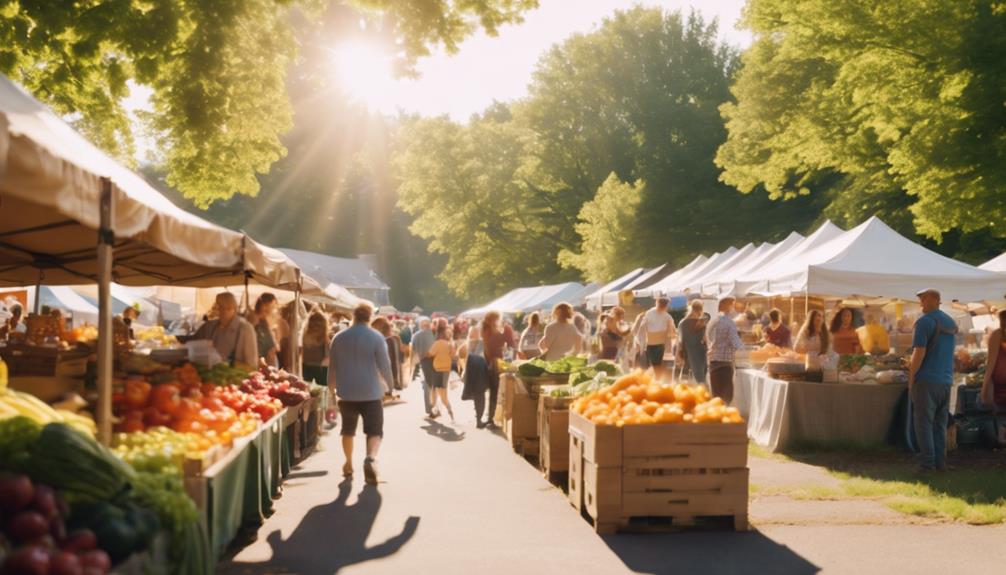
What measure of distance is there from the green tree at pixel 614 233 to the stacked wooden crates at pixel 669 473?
39.9 m

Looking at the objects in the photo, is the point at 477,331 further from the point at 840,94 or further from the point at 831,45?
the point at 840,94

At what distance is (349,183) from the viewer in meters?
89.8

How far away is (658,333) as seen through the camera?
18375mm

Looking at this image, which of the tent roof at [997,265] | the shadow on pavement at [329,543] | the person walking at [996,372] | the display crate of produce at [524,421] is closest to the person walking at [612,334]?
the display crate of produce at [524,421]

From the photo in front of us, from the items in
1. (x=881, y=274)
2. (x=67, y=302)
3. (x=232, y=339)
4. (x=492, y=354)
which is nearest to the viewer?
(x=232, y=339)

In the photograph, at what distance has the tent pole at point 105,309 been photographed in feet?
19.9

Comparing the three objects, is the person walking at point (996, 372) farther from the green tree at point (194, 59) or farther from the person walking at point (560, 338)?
the green tree at point (194, 59)

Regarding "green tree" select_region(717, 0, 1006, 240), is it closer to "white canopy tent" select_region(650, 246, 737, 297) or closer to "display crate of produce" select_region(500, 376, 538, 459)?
"white canopy tent" select_region(650, 246, 737, 297)

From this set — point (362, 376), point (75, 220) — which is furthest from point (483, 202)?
point (75, 220)

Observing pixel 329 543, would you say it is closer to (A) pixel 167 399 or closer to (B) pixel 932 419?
(A) pixel 167 399

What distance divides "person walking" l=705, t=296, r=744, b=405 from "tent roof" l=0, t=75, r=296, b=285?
618 centimetres

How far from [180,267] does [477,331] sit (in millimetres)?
9091

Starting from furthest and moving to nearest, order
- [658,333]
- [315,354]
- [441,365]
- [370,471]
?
[441,365]
[658,333]
[315,354]
[370,471]

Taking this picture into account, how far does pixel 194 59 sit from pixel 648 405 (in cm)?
919
